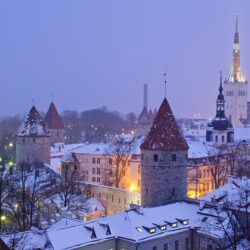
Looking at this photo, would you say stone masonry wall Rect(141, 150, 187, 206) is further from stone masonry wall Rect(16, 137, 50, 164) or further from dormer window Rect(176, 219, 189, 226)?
stone masonry wall Rect(16, 137, 50, 164)

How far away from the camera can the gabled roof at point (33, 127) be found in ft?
162

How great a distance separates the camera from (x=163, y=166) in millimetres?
32406

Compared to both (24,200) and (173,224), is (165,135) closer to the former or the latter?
(173,224)

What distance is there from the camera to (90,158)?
190ft

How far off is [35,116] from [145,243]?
26.9 meters

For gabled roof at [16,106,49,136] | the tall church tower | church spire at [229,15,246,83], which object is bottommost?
gabled roof at [16,106,49,136]

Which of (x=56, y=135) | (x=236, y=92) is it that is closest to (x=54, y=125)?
(x=56, y=135)

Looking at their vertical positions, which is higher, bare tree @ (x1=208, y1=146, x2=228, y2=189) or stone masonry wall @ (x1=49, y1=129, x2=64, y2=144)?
stone masonry wall @ (x1=49, y1=129, x2=64, y2=144)

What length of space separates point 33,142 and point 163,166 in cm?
2003

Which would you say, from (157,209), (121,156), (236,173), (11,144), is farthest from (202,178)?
(11,144)

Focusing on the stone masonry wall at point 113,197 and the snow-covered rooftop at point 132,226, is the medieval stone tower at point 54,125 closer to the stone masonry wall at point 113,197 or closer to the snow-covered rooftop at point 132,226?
the stone masonry wall at point 113,197

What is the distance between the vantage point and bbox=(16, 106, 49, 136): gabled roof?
49438 mm

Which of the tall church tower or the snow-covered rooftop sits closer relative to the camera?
the snow-covered rooftop

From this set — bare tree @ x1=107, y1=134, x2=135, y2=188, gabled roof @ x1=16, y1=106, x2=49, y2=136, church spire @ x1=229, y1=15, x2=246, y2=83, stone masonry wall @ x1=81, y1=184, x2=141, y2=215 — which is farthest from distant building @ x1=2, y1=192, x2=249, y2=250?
church spire @ x1=229, y1=15, x2=246, y2=83
